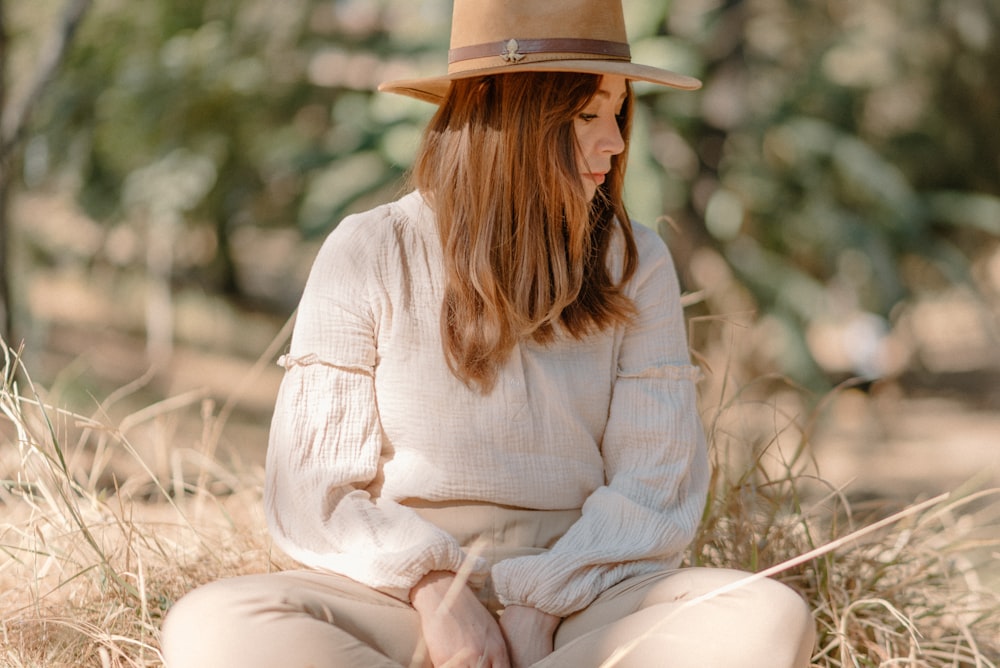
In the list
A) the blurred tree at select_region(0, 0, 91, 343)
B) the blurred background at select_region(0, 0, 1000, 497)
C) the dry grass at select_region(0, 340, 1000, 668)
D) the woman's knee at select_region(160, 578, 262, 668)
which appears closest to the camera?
the woman's knee at select_region(160, 578, 262, 668)

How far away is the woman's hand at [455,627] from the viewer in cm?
153

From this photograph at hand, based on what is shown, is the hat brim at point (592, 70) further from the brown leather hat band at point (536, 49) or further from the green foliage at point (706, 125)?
the green foliage at point (706, 125)

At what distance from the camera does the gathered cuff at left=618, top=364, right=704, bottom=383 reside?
5.86ft

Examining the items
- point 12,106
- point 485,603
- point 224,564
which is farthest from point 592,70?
point 12,106

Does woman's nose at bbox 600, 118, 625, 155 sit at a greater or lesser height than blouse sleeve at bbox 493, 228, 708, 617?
greater

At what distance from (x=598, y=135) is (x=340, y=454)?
60 cm

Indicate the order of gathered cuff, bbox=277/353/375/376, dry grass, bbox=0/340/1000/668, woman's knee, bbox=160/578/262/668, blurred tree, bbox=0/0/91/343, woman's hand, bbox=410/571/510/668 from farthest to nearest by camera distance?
blurred tree, bbox=0/0/91/343 → dry grass, bbox=0/340/1000/668 → gathered cuff, bbox=277/353/375/376 → woman's hand, bbox=410/571/510/668 → woman's knee, bbox=160/578/262/668

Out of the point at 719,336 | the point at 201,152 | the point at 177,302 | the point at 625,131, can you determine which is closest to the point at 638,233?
the point at 625,131

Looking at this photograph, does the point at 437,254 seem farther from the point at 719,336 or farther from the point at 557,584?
the point at 719,336

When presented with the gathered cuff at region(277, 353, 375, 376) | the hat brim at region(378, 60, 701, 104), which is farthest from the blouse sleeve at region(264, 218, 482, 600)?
the hat brim at region(378, 60, 701, 104)

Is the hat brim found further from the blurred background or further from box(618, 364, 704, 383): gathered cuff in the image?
the blurred background

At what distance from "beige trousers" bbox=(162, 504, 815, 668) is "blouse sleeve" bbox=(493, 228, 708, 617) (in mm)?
50

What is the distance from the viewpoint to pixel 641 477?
173cm

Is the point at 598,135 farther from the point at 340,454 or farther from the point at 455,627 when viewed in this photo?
the point at 455,627
